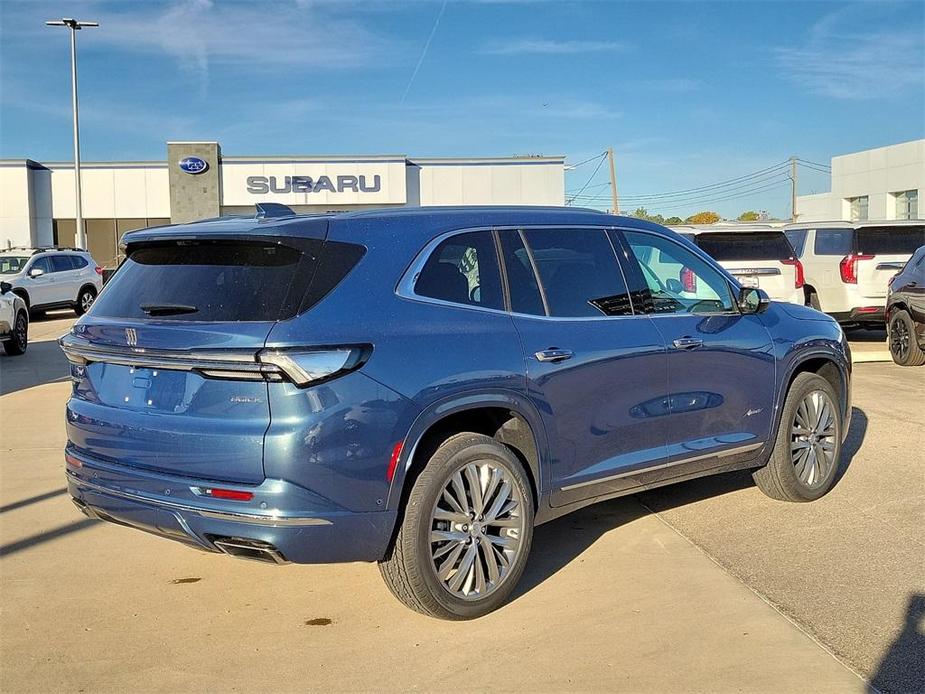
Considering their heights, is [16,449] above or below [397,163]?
below

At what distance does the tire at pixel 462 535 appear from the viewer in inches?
160

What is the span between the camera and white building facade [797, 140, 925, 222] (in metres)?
45.9

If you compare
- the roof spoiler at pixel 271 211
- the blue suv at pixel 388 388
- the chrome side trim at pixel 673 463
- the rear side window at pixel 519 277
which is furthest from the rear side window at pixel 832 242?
the roof spoiler at pixel 271 211

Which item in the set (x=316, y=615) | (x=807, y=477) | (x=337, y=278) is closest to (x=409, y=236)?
(x=337, y=278)

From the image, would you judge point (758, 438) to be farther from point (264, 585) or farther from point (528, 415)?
point (264, 585)

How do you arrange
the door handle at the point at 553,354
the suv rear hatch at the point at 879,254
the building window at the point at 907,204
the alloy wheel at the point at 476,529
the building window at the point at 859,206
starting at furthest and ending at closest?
the building window at the point at 859,206, the building window at the point at 907,204, the suv rear hatch at the point at 879,254, the door handle at the point at 553,354, the alloy wheel at the point at 476,529

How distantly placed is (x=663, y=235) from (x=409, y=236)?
1.95 meters

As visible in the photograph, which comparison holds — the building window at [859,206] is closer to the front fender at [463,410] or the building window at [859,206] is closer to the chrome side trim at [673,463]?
the chrome side trim at [673,463]

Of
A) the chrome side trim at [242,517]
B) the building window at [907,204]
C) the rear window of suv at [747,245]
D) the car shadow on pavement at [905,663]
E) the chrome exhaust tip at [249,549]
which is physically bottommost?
the car shadow on pavement at [905,663]

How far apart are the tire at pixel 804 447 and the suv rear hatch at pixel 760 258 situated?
6.92m

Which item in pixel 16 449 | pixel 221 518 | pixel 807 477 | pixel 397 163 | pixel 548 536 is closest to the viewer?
pixel 221 518

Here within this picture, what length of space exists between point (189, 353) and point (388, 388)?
0.82 m

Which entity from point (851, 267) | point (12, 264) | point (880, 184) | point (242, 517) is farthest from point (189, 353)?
point (880, 184)

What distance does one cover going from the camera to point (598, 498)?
4930mm
